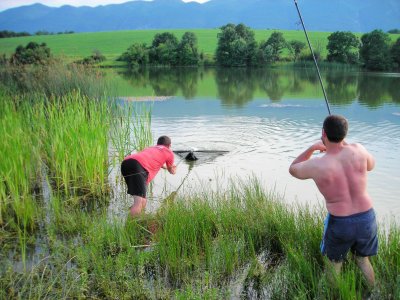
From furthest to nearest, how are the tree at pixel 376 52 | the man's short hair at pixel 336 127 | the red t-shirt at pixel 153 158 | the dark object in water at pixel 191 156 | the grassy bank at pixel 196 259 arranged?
the tree at pixel 376 52 → the dark object in water at pixel 191 156 → the red t-shirt at pixel 153 158 → the grassy bank at pixel 196 259 → the man's short hair at pixel 336 127

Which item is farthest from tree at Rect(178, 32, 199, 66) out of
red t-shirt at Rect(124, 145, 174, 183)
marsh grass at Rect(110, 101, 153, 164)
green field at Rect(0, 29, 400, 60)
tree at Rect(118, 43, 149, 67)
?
red t-shirt at Rect(124, 145, 174, 183)

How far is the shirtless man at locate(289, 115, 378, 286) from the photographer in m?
3.31

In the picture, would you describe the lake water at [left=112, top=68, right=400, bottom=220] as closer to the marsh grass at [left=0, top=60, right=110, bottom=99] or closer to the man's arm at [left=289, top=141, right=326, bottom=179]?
the man's arm at [left=289, top=141, right=326, bottom=179]

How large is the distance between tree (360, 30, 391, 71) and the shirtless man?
50102mm

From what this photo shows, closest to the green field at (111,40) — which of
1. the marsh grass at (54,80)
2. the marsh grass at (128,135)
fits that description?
the marsh grass at (54,80)

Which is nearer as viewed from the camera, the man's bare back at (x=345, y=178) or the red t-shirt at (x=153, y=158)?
the man's bare back at (x=345, y=178)

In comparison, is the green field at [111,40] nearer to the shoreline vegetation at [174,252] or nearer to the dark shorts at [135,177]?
the dark shorts at [135,177]

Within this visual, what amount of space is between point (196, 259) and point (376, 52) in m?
51.6

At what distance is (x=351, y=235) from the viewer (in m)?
3.32

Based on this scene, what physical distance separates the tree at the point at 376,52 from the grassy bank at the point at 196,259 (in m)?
49.2

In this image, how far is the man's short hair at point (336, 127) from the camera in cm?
328

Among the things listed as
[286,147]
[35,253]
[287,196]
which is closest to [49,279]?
[35,253]

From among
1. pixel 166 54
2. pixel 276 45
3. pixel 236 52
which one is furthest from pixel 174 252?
pixel 166 54

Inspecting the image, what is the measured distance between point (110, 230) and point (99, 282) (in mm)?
816
